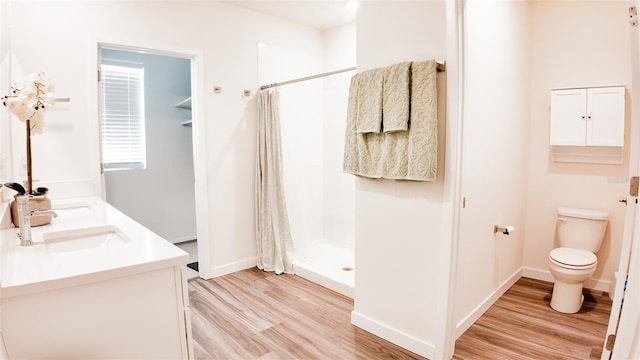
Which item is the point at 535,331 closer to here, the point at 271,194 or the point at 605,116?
the point at 605,116

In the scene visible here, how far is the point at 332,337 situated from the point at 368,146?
4.23ft

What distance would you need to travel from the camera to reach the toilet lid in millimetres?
2513

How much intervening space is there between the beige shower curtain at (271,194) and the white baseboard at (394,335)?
1195mm

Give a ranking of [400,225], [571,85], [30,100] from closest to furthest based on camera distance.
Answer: [30,100], [400,225], [571,85]

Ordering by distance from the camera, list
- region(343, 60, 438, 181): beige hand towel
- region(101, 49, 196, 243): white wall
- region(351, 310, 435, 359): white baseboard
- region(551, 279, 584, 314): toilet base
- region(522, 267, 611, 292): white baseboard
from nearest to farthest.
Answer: region(343, 60, 438, 181): beige hand towel → region(351, 310, 435, 359): white baseboard → region(551, 279, 584, 314): toilet base → region(522, 267, 611, 292): white baseboard → region(101, 49, 196, 243): white wall

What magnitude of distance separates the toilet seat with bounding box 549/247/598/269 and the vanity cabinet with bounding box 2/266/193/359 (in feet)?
8.67

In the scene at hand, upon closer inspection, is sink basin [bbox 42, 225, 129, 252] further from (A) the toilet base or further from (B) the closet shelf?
(A) the toilet base

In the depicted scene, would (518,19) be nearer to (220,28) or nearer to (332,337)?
(220,28)

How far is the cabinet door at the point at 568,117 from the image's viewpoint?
9.30 ft

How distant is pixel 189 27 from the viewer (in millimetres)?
3039

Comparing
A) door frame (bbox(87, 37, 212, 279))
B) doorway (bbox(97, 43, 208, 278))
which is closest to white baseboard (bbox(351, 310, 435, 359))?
door frame (bbox(87, 37, 212, 279))

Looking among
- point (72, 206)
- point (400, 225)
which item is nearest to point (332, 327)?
point (400, 225)

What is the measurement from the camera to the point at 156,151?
13.9 feet

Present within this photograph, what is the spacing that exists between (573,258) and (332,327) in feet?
6.25
